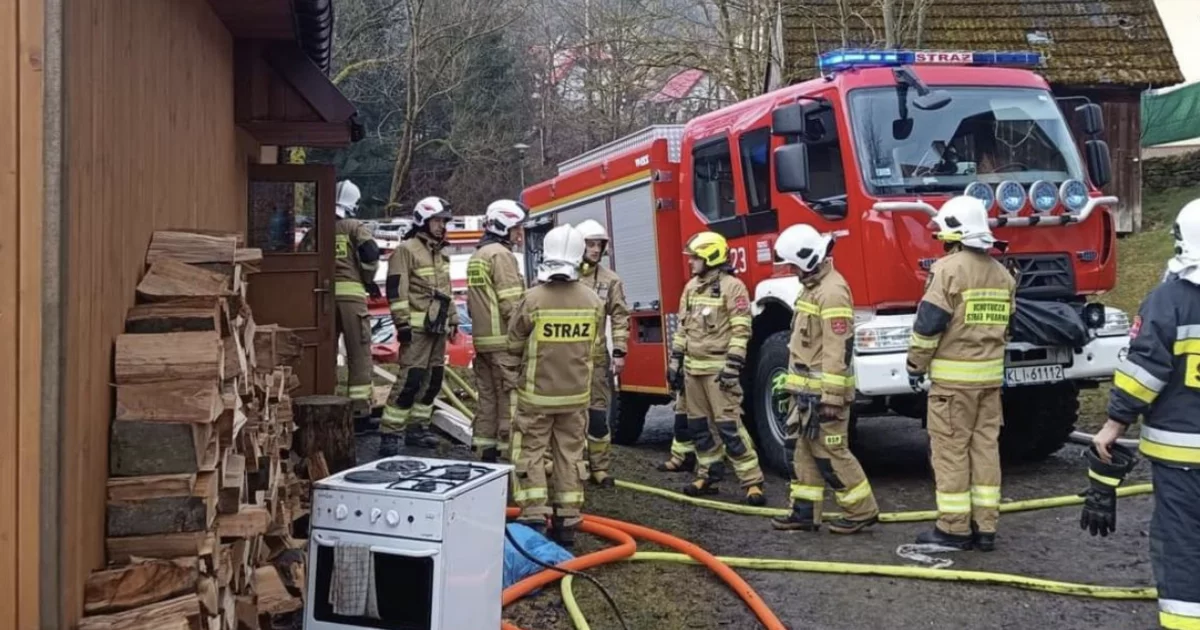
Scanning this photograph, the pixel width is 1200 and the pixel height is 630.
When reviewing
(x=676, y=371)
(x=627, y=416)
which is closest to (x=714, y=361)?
(x=676, y=371)

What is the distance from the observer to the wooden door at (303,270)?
24.4 ft

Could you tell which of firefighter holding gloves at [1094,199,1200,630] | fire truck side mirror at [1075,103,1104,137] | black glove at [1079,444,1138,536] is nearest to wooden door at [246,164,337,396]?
black glove at [1079,444,1138,536]

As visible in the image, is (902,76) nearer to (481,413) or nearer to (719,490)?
(719,490)

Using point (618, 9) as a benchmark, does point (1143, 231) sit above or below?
below

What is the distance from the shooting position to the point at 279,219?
8039 millimetres

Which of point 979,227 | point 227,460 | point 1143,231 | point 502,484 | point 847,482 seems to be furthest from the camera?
point 1143,231

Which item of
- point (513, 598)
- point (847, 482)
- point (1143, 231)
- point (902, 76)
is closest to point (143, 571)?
point (513, 598)

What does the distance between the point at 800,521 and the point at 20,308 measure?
16.0 feet

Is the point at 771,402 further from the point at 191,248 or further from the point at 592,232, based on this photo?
the point at 191,248

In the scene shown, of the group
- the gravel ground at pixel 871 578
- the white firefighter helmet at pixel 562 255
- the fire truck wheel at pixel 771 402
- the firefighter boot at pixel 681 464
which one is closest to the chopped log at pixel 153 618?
the gravel ground at pixel 871 578

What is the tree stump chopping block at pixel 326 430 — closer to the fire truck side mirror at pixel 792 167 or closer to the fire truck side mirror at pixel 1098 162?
the fire truck side mirror at pixel 792 167

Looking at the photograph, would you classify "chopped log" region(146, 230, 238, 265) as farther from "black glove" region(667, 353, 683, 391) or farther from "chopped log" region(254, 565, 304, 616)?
"black glove" region(667, 353, 683, 391)

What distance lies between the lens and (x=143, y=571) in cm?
330

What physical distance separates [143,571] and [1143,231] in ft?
60.2
